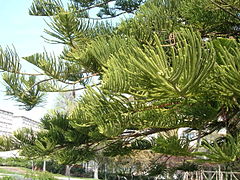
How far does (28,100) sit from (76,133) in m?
0.55

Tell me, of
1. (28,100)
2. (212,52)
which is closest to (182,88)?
(212,52)

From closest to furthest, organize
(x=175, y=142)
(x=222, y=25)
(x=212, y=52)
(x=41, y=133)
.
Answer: (x=212, y=52) < (x=175, y=142) < (x=222, y=25) < (x=41, y=133)

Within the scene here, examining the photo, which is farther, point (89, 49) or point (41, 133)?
point (41, 133)

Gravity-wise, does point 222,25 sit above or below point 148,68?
above

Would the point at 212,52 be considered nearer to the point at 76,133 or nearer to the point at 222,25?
the point at 222,25

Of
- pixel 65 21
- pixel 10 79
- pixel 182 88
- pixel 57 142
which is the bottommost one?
pixel 57 142

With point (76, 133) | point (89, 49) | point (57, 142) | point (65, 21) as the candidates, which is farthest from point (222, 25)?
point (57, 142)

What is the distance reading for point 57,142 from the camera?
2.28 m

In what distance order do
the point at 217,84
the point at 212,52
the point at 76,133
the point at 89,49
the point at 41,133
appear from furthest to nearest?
the point at 41,133, the point at 76,133, the point at 89,49, the point at 217,84, the point at 212,52

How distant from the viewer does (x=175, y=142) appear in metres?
1.42

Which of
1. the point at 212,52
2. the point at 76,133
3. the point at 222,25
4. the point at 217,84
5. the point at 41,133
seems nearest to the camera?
the point at 212,52

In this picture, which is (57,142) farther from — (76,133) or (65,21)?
(65,21)

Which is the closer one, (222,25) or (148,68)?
(148,68)

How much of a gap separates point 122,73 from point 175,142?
442 mm
